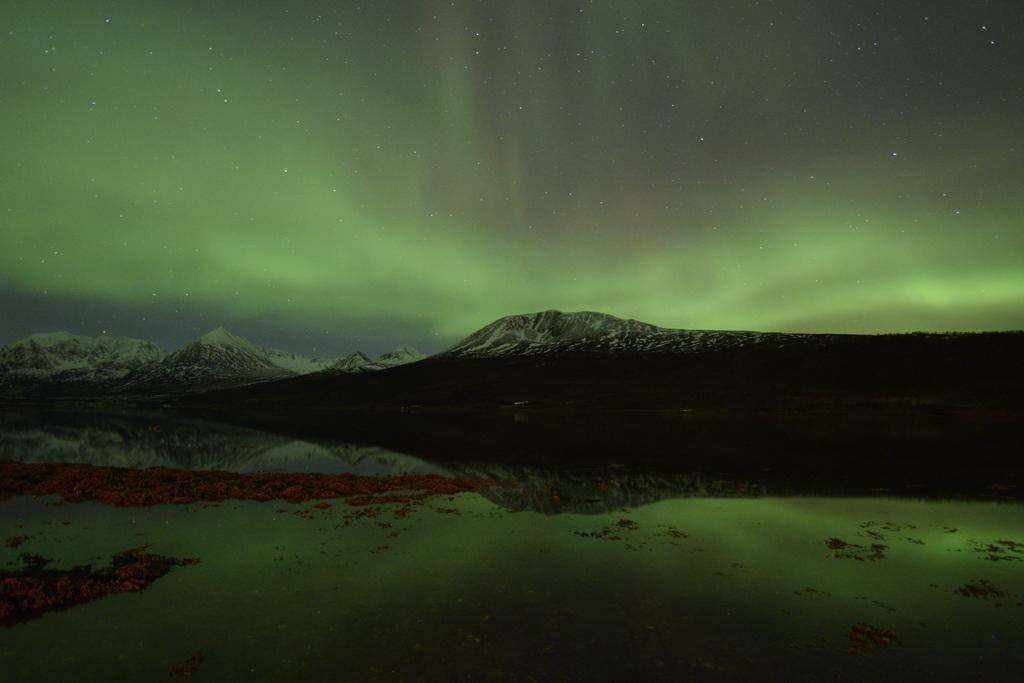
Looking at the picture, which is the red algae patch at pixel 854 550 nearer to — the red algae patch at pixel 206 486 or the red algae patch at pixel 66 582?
the red algae patch at pixel 206 486

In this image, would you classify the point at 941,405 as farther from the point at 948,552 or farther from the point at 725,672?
the point at 725,672

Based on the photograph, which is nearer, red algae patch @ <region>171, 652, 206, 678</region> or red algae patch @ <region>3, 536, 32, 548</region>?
red algae patch @ <region>171, 652, 206, 678</region>

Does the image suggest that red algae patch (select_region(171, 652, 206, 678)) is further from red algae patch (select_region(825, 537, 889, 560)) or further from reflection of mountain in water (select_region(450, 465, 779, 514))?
red algae patch (select_region(825, 537, 889, 560))

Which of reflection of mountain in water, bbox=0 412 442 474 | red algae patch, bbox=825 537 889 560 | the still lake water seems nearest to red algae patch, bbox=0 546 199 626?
the still lake water

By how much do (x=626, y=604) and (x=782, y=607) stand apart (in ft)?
17.4

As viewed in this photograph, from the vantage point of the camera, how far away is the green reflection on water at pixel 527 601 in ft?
43.8

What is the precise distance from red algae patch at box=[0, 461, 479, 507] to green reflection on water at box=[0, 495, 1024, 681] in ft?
15.6

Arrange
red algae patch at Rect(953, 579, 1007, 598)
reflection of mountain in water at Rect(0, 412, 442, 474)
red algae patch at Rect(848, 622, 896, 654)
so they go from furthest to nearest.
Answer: reflection of mountain in water at Rect(0, 412, 442, 474)
red algae patch at Rect(953, 579, 1007, 598)
red algae patch at Rect(848, 622, 896, 654)

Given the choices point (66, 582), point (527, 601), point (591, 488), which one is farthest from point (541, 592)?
point (591, 488)

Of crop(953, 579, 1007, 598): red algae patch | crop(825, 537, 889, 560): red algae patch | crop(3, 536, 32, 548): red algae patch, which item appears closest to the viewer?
crop(953, 579, 1007, 598): red algae patch

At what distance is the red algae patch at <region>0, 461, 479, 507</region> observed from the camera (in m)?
34.0

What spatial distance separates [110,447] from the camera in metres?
69.6

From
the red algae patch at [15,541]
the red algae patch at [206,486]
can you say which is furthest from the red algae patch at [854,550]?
the red algae patch at [15,541]

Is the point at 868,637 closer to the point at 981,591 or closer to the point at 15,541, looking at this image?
the point at 981,591
